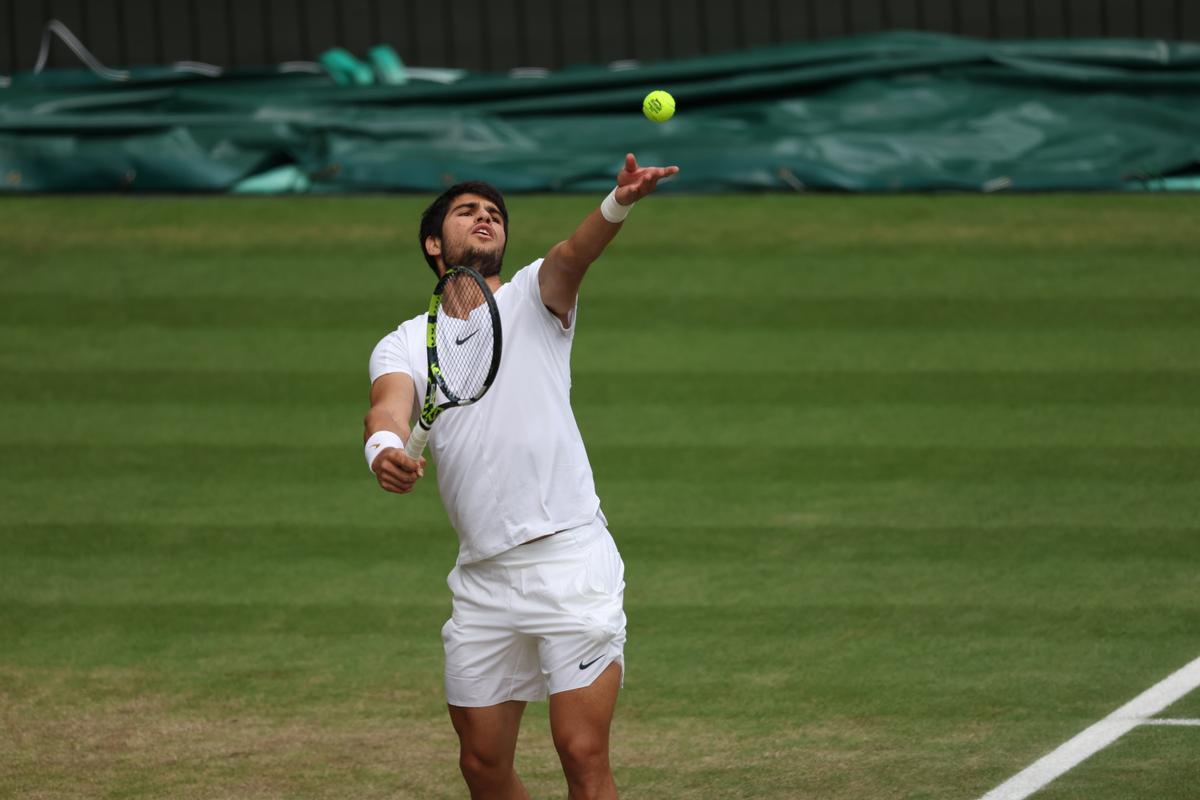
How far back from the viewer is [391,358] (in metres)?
5.62

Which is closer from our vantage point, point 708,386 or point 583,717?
point 583,717

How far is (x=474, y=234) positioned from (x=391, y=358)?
48 centimetres

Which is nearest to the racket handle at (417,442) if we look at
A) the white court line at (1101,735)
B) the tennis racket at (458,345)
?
the tennis racket at (458,345)

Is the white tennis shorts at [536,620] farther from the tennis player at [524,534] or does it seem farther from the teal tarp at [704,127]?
the teal tarp at [704,127]

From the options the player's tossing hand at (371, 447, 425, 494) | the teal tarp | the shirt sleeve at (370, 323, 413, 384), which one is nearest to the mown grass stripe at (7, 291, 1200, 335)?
the teal tarp

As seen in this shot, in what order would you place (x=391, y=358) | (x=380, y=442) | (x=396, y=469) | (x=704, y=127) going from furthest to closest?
(x=704, y=127), (x=391, y=358), (x=380, y=442), (x=396, y=469)

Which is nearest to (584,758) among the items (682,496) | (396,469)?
(396,469)

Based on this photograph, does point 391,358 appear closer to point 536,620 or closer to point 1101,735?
point 536,620

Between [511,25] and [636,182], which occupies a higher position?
[511,25]

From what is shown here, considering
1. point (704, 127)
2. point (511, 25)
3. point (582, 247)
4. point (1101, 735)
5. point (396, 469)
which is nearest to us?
point (396, 469)

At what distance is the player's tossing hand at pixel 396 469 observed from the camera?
498cm

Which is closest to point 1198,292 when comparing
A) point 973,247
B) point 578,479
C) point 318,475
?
point 973,247

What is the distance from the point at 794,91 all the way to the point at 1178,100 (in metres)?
3.19

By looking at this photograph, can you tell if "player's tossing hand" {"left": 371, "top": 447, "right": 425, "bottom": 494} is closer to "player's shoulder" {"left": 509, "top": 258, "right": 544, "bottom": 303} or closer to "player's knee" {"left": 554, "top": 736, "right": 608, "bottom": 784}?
"player's shoulder" {"left": 509, "top": 258, "right": 544, "bottom": 303}
